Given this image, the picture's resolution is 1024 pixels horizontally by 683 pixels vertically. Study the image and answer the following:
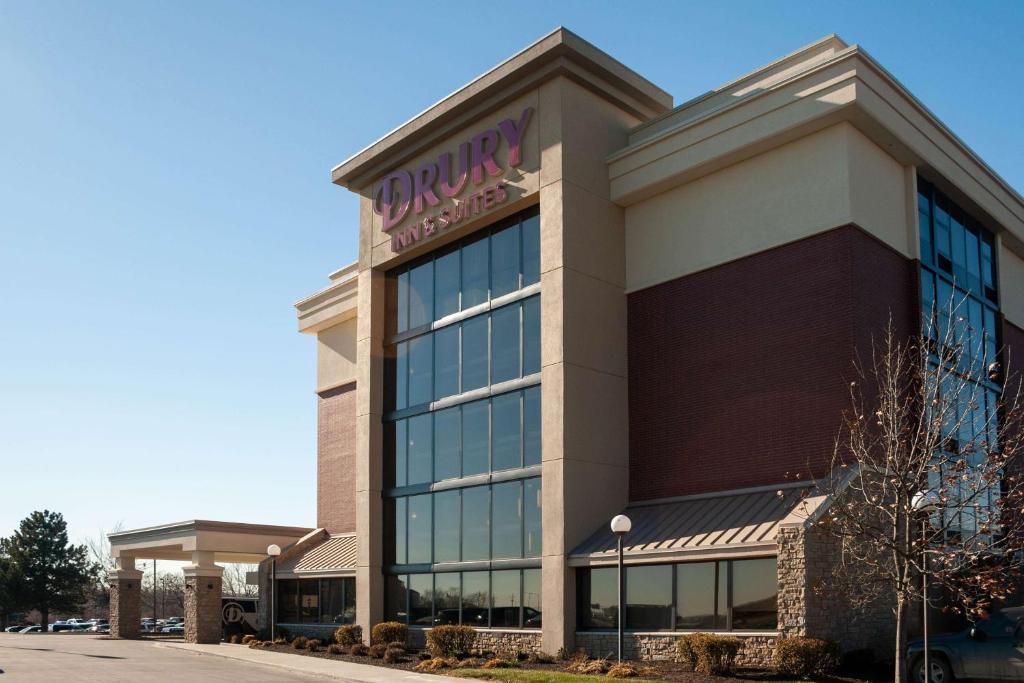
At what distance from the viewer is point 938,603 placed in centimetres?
2698

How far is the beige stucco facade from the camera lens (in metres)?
27.5

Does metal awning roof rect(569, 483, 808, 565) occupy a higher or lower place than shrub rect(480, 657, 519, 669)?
higher

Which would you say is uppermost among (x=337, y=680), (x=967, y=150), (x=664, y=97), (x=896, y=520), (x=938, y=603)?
(x=664, y=97)

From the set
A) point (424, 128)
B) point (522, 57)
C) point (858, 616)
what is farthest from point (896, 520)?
point (424, 128)

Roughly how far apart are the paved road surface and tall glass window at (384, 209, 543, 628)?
6260 mm

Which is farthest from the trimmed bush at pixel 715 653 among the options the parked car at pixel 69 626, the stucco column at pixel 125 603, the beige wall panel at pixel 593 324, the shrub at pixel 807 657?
the parked car at pixel 69 626

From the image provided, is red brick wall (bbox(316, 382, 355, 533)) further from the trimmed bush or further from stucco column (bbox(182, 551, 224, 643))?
the trimmed bush

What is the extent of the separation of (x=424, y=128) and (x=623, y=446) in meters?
12.3

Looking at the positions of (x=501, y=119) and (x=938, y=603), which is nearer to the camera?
(x=938, y=603)

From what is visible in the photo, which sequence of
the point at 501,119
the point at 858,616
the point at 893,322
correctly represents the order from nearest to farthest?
1. the point at 858,616
2. the point at 893,322
3. the point at 501,119

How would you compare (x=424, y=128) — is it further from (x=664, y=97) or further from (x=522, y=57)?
(x=664, y=97)

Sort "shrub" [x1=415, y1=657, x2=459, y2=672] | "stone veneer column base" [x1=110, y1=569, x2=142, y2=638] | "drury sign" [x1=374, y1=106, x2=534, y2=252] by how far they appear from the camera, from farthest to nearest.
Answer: "stone veneer column base" [x1=110, y1=569, x2=142, y2=638] → "drury sign" [x1=374, y1=106, x2=534, y2=252] → "shrub" [x1=415, y1=657, x2=459, y2=672]

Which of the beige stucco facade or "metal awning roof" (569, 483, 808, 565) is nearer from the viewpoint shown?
"metal awning roof" (569, 483, 808, 565)

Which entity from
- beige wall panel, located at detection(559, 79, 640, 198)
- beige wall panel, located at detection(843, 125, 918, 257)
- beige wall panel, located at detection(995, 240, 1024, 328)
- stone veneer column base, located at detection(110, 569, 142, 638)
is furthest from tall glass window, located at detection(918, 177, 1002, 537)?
stone veneer column base, located at detection(110, 569, 142, 638)
